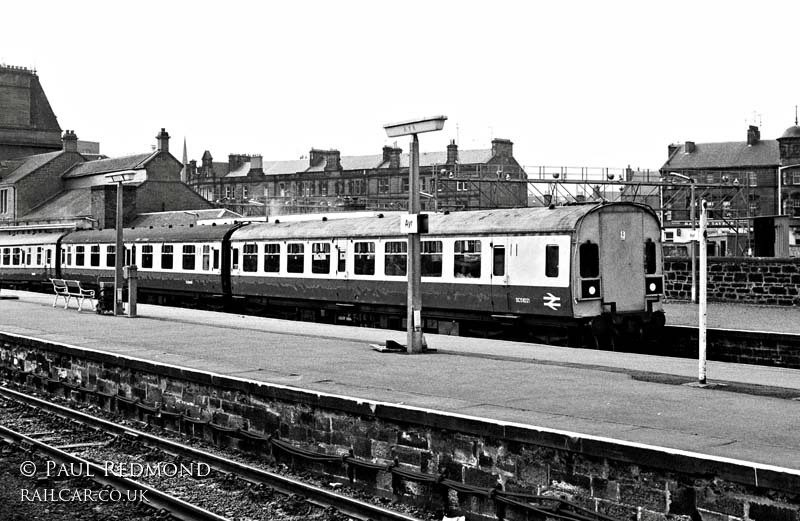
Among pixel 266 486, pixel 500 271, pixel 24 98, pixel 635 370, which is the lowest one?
pixel 266 486

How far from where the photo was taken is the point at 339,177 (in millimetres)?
94438

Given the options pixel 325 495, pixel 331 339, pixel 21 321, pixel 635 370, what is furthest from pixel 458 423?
pixel 21 321

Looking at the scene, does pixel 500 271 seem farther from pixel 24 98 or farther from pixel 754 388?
pixel 24 98

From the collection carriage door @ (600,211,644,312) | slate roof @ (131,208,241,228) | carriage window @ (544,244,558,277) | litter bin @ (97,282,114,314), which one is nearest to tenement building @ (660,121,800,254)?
slate roof @ (131,208,241,228)

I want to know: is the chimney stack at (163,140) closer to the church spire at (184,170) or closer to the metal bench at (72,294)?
the church spire at (184,170)

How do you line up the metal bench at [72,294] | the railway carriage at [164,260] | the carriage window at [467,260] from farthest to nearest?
the railway carriage at [164,260]
the metal bench at [72,294]
the carriage window at [467,260]

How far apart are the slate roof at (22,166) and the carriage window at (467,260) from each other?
57.0m

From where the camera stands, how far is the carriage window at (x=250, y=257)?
91.5 feet

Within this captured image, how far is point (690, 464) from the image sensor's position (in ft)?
22.2

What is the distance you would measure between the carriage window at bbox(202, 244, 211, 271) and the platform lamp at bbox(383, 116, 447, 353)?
A: 15.9 meters

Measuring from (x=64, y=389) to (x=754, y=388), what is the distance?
11.5 metres

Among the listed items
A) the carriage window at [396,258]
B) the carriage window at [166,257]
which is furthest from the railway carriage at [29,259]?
the carriage window at [396,258]

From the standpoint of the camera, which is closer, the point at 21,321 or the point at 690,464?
the point at 690,464

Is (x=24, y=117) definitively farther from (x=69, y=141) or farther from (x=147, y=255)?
(x=147, y=255)
